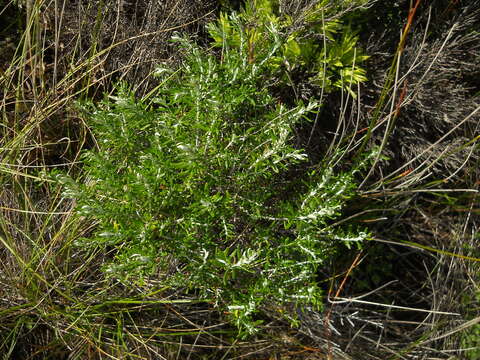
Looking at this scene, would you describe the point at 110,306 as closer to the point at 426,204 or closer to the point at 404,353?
the point at 404,353

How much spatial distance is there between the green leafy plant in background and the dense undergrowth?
0.5 inches

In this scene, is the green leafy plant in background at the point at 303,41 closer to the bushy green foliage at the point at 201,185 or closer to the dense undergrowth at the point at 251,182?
the dense undergrowth at the point at 251,182

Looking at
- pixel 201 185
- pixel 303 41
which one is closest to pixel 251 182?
pixel 201 185

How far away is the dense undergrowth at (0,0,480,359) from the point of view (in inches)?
68.6

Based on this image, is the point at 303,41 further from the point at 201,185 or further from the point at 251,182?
the point at 201,185

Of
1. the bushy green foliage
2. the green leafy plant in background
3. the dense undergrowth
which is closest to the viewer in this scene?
the bushy green foliage

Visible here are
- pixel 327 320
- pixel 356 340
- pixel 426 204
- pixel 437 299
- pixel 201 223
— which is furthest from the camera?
pixel 426 204

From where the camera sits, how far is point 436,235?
2637 mm

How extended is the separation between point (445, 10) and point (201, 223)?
66.2 inches

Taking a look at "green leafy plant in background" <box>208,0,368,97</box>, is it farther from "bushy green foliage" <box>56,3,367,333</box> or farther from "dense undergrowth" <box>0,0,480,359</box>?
"bushy green foliage" <box>56,3,367,333</box>

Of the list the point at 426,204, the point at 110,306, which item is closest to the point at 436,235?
the point at 426,204

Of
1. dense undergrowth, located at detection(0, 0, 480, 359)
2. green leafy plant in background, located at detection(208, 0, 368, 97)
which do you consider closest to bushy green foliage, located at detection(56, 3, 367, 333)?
dense undergrowth, located at detection(0, 0, 480, 359)

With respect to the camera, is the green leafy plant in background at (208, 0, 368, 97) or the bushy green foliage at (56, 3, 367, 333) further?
the green leafy plant in background at (208, 0, 368, 97)

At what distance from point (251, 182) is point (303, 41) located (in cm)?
78
